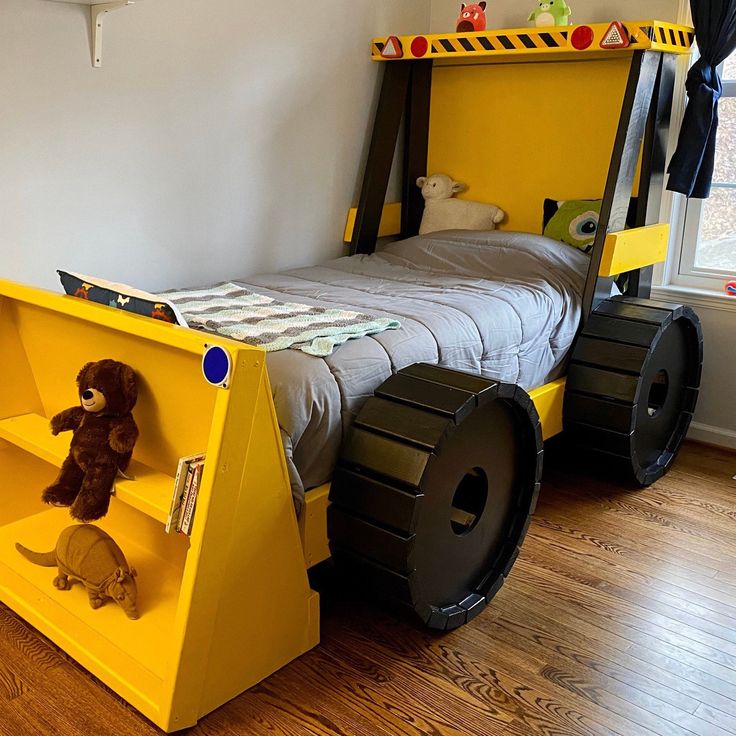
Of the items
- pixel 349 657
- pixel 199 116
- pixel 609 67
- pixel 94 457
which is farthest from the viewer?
pixel 609 67

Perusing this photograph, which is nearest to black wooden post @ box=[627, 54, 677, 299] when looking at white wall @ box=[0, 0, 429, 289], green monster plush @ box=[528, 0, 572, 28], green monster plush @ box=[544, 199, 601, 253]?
green monster plush @ box=[544, 199, 601, 253]

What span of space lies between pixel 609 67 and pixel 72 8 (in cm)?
181

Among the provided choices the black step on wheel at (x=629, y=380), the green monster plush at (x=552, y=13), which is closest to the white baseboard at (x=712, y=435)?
the black step on wheel at (x=629, y=380)

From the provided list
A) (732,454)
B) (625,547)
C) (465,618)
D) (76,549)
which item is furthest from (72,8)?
(732,454)

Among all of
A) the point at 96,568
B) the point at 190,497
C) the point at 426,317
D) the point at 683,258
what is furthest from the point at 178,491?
the point at 683,258

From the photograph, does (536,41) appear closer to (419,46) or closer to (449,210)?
(419,46)

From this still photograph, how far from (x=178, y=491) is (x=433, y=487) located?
56 centimetres

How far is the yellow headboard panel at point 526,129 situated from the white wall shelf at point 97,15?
151cm

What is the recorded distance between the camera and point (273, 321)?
2123 mm

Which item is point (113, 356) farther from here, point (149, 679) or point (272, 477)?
point (149, 679)

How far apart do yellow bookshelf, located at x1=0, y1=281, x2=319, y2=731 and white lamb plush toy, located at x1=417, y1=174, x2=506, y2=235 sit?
1759 millimetres

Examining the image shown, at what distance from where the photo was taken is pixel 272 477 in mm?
1617

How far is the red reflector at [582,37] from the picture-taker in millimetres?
2639

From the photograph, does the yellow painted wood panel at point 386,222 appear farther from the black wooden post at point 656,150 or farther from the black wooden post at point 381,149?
the black wooden post at point 656,150
